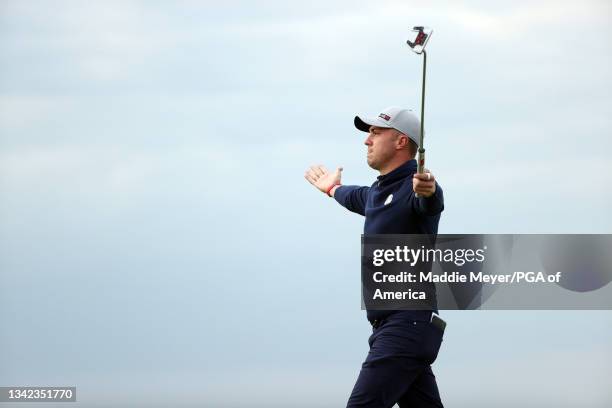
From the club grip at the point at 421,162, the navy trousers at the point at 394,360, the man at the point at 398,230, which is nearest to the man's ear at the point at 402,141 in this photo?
the man at the point at 398,230

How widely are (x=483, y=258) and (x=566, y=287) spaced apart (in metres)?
1.19

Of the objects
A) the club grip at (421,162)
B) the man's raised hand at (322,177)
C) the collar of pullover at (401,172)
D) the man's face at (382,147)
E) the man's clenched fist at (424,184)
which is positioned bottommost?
the man's clenched fist at (424,184)

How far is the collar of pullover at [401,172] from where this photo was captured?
8281 millimetres

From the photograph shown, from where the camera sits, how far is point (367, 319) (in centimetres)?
815

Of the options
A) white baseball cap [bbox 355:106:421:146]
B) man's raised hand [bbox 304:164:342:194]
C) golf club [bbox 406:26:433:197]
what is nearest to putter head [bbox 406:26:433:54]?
golf club [bbox 406:26:433:197]

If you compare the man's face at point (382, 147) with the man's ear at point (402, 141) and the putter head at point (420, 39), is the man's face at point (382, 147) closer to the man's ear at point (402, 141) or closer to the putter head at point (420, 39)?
the man's ear at point (402, 141)

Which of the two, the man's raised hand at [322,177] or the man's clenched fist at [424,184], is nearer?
the man's clenched fist at [424,184]

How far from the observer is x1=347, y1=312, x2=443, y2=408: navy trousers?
780 centimetres

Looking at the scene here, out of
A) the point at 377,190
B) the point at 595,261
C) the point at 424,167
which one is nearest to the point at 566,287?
the point at 595,261

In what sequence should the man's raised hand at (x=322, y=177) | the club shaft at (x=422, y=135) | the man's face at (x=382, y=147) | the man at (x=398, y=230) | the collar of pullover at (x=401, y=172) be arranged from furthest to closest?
the man's raised hand at (x=322, y=177), the man's face at (x=382, y=147), the collar of pullover at (x=401, y=172), the man at (x=398, y=230), the club shaft at (x=422, y=135)

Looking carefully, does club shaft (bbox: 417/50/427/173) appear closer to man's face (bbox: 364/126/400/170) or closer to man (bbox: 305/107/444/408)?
man (bbox: 305/107/444/408)

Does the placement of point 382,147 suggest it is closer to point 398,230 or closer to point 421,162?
point 398,230

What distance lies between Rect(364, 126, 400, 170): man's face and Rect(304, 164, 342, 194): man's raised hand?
1.38 m

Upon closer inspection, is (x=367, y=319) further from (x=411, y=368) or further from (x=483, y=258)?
(x=483, y=258)
